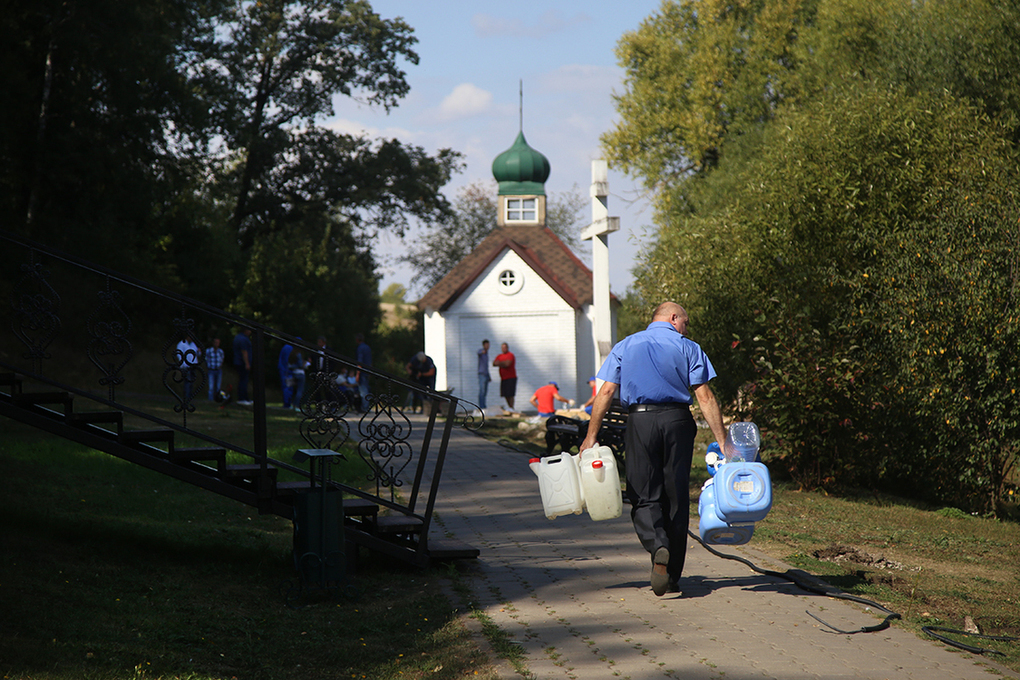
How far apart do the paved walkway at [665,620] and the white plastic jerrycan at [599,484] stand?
599 millimetres

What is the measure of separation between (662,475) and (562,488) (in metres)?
0.76

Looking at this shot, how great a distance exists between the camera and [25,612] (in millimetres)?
5441

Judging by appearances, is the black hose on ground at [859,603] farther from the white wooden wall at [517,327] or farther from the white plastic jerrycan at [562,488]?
the white wooden wall at [517,327]

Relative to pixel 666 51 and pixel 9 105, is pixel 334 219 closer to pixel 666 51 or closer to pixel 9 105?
pixel 666 51

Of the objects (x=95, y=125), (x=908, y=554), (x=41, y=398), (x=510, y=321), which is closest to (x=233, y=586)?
(x=41, y=398)

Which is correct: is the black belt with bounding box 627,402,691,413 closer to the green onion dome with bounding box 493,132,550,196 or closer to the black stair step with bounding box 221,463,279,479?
the black stair step with bounding box 221,463,279,479

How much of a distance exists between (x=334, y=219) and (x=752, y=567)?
1549 inches

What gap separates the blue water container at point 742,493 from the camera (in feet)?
20.4

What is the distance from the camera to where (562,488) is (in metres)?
6.60

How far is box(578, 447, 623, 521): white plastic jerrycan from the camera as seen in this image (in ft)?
21.2

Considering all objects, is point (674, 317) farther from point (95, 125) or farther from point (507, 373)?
point (95, 125)

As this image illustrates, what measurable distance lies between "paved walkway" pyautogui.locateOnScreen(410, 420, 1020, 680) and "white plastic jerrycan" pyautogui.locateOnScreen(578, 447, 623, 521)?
1.97 feet

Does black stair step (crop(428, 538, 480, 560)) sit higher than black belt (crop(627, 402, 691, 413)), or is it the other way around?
black belt (crop(627, 402, 691, 413))

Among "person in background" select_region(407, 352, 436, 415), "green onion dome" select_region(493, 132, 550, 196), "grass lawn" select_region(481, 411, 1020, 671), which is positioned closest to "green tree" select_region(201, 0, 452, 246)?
"green onion dome" select_region(493, 132, 550, 196)
